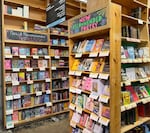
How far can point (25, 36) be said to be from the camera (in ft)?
12.8

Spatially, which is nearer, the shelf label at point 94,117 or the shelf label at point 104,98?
the shelf label at point 104,98

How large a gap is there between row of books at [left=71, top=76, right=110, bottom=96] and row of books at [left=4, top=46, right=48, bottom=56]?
182 centimetres

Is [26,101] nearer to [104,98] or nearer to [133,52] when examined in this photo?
[104,98]

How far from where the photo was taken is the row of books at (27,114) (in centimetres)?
375

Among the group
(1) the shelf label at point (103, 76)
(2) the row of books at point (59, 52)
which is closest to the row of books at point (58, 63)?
(2) the row of books at point (59, 52)

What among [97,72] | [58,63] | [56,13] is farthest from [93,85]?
[58,63]

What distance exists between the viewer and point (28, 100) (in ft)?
13.1

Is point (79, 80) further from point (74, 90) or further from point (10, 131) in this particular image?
point (10, 131)

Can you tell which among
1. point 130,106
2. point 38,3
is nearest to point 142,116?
point 130,106

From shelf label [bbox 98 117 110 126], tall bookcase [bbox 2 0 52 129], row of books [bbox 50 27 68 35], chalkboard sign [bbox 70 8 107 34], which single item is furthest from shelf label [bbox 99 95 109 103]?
row of books [bbox 50 27 68 35]

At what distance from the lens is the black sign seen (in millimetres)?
3098

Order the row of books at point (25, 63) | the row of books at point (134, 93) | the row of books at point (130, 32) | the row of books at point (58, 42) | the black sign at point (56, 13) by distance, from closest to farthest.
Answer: the row of books at point (134, 93) → the row of books at point (130, 32) → the black sign at point (56, 13) → the row of books at point (25, 63) → the row of books at point (58, 42)

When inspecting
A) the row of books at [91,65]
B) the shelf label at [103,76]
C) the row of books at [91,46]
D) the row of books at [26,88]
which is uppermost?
the row of books at [91,46]

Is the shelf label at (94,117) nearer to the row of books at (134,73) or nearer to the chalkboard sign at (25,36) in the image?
the row of books at (134,73)
